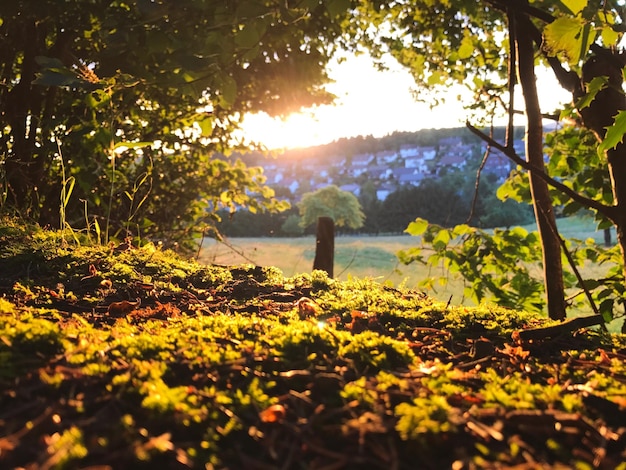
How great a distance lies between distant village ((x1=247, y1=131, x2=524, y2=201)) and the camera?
26297mm

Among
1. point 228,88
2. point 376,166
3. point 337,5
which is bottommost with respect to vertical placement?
point 228,88

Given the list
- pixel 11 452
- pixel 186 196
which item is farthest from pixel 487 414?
pixel 186 196

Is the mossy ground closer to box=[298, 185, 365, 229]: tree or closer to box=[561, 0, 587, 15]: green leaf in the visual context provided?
box=[561, 0, 587, 15]: green leaf

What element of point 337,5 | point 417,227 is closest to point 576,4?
point 337,5

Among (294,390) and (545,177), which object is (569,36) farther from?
(294,390)

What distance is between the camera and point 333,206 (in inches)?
1130

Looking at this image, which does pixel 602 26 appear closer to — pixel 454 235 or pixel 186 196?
pixel 454 235

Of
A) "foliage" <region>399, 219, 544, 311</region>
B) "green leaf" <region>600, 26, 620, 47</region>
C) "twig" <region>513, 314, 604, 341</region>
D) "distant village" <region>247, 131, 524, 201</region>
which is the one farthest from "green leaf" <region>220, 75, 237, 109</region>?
"distant village" <region>247, 131, 524, 201</region>

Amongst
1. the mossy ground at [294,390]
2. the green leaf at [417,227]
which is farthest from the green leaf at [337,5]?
the green leaf at [417,227]

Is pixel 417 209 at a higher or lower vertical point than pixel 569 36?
lower

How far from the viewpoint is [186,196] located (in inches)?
282

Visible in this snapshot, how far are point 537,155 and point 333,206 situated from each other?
84.2ft

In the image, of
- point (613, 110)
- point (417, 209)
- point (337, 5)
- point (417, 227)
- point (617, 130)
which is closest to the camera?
point (617, 130)

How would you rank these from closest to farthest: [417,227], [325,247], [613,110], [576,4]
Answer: [576,4] → [613,110] → [417,227] → [325,247]
